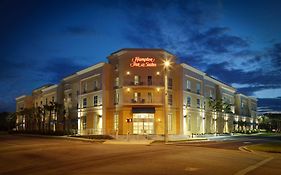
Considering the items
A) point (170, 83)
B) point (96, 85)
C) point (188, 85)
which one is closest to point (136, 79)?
point (170, 83)

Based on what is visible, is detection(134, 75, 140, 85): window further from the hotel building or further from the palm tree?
the palm tree

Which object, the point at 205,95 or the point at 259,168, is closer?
the point at 259,168

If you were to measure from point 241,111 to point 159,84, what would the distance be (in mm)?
58618

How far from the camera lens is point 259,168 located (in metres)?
16.6

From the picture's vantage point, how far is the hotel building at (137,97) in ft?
187

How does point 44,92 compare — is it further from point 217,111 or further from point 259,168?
point 259,168

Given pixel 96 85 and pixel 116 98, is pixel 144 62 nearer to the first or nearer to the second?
pixel 116 98

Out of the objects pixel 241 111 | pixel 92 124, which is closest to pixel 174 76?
pixel 92 124

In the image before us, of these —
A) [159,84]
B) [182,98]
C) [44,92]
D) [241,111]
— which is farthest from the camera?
[241,111]

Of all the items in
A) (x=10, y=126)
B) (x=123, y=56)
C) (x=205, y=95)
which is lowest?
(x=10, y=126)

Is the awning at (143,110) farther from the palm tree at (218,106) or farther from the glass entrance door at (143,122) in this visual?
the palm tree at (218,106)

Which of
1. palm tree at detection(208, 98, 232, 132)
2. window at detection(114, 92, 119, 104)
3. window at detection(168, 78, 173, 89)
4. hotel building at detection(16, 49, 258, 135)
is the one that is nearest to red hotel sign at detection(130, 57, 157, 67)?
hotel building at detection(16, 49, 258, 135)

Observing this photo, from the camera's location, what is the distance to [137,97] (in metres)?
57.5

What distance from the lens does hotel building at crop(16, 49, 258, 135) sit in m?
57.1
